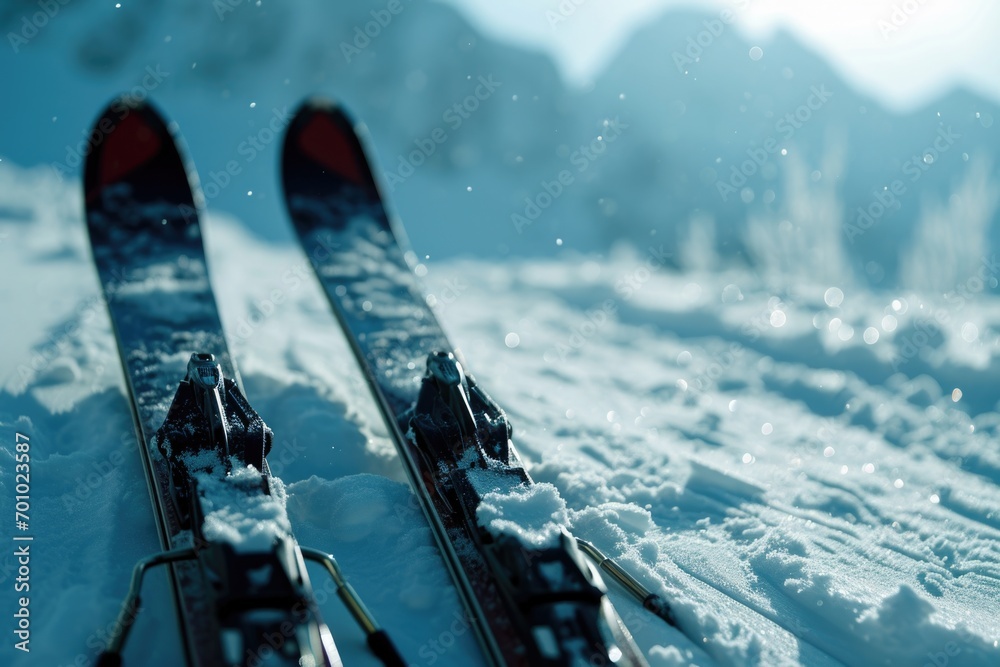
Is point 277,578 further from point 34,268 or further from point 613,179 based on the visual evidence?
point 613,179

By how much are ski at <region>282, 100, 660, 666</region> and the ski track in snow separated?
13cm

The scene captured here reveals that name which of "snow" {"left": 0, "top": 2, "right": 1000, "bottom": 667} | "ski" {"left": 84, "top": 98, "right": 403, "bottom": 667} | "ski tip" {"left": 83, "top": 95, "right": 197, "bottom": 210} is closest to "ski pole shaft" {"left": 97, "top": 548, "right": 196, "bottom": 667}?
"ski" {"left": 84, "top": 98, "right": 403, "bottom": 667}

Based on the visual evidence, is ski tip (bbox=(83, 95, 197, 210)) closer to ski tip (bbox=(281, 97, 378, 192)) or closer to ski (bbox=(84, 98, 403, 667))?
ski (bbox=(84, 98, 403, 667))

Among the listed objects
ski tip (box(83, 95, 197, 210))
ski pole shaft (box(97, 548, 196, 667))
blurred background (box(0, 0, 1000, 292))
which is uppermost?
blurred background (box(0, 0, 1000, 292))

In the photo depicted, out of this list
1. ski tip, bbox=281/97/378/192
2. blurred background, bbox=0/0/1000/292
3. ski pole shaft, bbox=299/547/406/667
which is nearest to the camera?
ski pole shaft, bbox=299/547/406/667

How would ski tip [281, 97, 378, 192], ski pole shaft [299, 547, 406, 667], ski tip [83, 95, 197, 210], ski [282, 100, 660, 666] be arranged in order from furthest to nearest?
1. ski tip [281, 97, 378, 192]
2. ski tip [83, 95, 197, 210]
3. ski [282, 100, 660, 666]
4. ski pole shaft [299, 547, 406, 667]

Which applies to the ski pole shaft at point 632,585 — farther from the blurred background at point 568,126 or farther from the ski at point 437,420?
the blurred background at point 568,126

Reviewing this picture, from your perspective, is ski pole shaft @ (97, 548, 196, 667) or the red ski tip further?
the red ski tip

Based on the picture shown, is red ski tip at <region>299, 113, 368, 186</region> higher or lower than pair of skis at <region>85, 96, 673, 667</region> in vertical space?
higher

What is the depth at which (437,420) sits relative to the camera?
3059mm

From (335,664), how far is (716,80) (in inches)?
631

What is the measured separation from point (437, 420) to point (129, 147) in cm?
325

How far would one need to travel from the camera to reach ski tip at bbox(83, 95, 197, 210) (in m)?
4.74

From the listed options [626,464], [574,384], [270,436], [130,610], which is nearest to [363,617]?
[130,610]
